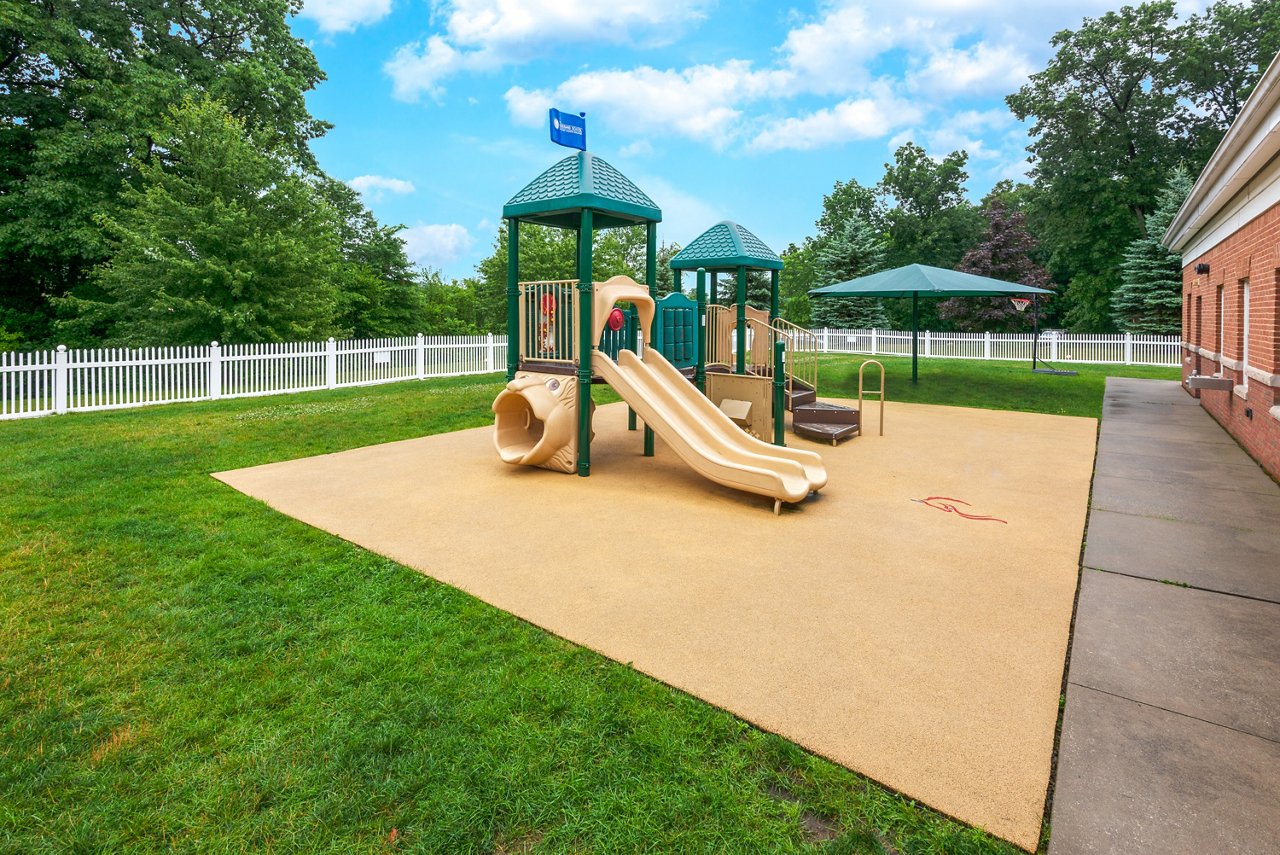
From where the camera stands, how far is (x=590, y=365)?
7.16 m

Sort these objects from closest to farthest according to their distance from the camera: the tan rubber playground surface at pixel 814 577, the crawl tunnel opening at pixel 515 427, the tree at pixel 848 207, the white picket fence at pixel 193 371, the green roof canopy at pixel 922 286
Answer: the tan rubber playground surface at pixel 814 577
the crawl tunnel opening at pixel 515 427
the white picket fence at pixel 193 371
the green roof canopy at pixel 922 286
the tree at pixel 848 207

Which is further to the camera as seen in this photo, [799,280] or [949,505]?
[799,280]

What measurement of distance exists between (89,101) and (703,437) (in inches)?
923

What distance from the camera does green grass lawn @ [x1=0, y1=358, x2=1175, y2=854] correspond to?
6.88ft

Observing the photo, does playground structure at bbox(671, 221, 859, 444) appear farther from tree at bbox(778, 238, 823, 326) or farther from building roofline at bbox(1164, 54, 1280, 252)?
tree at bbox(778, 238, 823, 326)

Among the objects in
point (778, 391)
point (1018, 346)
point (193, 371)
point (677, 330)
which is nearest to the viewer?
point (778, 391)

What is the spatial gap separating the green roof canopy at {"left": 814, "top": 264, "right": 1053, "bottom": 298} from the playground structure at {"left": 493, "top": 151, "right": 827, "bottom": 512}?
7051 mm

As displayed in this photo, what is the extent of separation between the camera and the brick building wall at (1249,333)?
22.6 ft

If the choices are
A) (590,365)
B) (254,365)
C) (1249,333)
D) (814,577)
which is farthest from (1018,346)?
(254,365)

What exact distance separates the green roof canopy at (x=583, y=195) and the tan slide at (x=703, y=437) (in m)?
1.57

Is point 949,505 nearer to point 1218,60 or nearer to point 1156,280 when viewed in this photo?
point 1156,280

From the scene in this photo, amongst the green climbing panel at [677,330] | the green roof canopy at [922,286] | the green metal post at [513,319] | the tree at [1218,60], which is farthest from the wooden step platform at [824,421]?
the tree at [1218,60]

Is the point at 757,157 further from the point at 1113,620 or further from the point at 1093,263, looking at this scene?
the point at 1113,620

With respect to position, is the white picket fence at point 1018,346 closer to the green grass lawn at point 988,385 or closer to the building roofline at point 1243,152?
the green grass lawn at point 988,385
